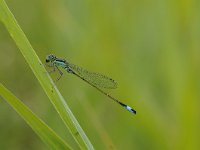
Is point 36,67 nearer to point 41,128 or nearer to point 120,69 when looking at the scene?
point 41,128

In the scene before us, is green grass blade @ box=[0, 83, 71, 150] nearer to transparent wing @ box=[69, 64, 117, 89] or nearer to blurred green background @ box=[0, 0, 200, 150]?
blurred green background @ box=[0, 0, 200, 150]

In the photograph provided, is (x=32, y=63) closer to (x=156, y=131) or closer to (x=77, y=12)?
(x=156, y=131)

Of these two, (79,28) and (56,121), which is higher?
(79,28)

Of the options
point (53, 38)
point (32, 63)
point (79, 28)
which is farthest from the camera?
point (53, 38)

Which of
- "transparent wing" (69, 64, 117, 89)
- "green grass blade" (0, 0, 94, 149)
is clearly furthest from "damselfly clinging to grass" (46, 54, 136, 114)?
"green grass blade" (0, 0, 94, 149)

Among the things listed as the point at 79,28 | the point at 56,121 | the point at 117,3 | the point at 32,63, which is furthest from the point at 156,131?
the point at 117,3

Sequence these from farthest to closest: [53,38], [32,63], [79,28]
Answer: [53,38] → [79,28] → [32,63]

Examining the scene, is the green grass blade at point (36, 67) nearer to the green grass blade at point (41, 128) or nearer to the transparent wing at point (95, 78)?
the green grass blade at point (41, 128)
